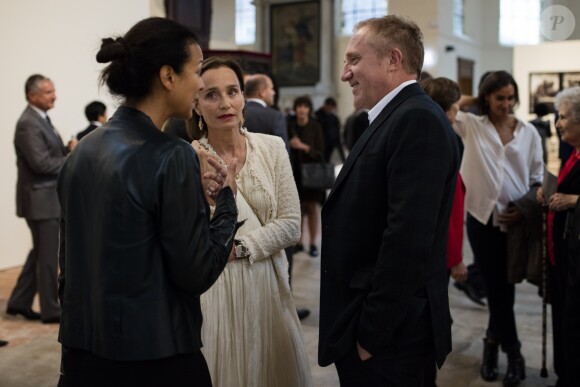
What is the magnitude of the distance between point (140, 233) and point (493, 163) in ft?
8.52

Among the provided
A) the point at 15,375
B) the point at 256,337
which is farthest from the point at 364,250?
the point at 15,375

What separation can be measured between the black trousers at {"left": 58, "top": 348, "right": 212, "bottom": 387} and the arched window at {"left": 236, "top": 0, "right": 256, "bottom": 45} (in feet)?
64.0

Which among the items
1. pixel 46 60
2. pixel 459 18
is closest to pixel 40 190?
pixel 46 60

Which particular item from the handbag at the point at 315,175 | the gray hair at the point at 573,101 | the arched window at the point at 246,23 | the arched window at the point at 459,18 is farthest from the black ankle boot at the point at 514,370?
the arched window at the point at 246,23

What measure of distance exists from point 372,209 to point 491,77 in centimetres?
203

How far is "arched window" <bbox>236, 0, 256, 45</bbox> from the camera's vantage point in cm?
2025

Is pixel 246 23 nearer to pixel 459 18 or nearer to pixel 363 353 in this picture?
pixel 459 18

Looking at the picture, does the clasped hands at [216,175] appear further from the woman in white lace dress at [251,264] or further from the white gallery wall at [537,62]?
the white gallery wall at [537,62]

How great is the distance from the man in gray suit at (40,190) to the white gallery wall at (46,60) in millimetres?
1539

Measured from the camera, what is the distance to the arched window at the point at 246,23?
2025 centimetres

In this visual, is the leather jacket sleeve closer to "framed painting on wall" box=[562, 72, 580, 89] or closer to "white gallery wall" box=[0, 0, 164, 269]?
"white gallery wall" box=[0, 0, 164, 269]

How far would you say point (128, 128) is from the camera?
4.94 ft

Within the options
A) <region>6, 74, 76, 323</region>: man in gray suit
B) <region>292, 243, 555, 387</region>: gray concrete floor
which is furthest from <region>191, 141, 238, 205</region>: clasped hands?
<region>6, 74, 76, 323</region>: man in gray suit

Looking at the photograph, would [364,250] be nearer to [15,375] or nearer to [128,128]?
[128,128]
